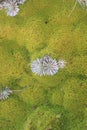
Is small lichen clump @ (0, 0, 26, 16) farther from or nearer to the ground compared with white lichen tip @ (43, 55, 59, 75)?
farther from the ground

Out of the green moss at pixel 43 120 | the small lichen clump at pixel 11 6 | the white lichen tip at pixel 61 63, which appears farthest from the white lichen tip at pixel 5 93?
the small lichen clump at pixel 11 6

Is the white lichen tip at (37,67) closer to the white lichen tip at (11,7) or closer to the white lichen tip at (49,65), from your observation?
the white lichen tip at (49,65)

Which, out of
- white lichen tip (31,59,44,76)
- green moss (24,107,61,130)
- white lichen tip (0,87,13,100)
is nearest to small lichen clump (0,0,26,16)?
white lichen tip (31,59,44,76)

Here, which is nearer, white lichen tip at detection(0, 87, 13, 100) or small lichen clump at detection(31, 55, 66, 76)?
small lichen clump at detection(31, 55, 66, 76)

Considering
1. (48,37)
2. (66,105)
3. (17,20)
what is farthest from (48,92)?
(17,20)

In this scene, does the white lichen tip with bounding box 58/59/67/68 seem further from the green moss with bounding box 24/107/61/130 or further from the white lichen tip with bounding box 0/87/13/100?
the white lichen tip with bounding box 0/87/13/100

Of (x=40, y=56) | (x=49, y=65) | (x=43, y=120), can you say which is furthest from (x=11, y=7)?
(x=43, y=120)

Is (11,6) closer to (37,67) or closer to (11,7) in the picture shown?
(11,7)

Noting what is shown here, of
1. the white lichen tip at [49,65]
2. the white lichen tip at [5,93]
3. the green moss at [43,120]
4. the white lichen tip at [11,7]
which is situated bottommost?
the green moss at [43,120]
